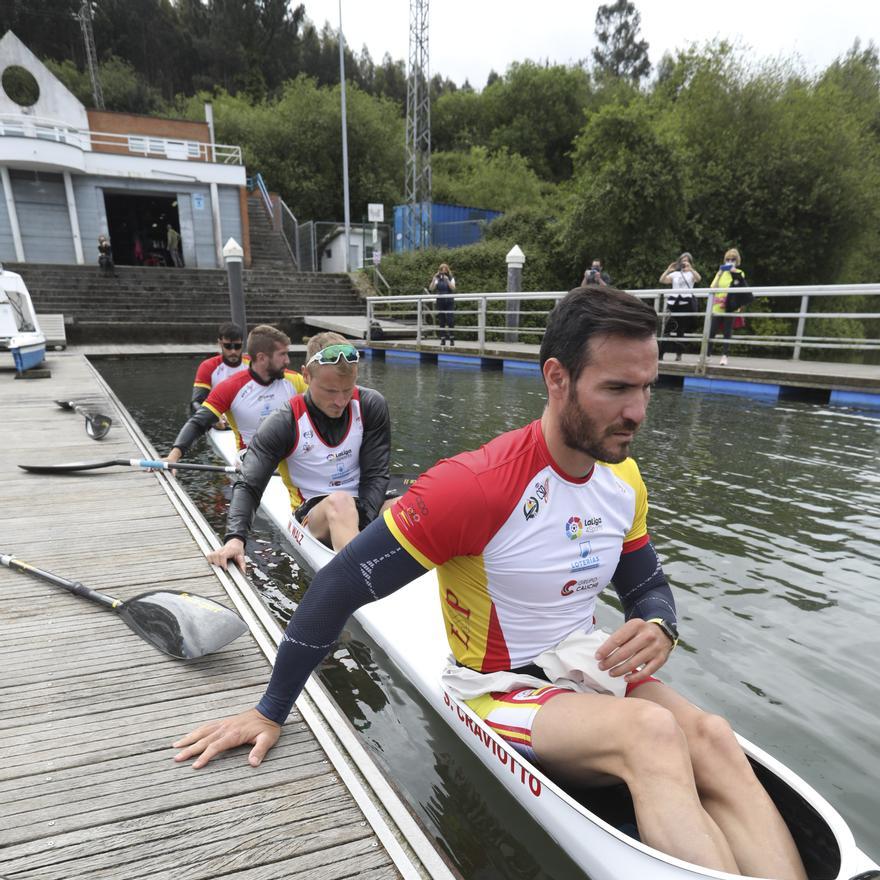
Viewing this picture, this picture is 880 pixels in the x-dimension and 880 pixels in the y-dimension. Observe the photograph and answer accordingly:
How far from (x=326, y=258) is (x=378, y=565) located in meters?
27.9

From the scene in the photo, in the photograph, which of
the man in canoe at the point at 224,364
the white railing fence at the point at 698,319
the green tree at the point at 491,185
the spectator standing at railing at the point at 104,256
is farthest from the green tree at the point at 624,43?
the man in canoe at the point at 224,364

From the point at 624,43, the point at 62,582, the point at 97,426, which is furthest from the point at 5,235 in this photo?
the point at 624,43

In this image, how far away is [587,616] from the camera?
2.17 m

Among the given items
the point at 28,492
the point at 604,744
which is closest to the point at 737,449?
the point at 604,744

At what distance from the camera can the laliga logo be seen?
1.99m

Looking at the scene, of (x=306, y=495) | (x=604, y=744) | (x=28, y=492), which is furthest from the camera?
(x=28, y=492)

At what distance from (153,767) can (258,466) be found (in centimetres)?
202

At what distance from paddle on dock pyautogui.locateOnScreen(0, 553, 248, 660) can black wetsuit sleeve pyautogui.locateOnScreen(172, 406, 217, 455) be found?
2862 millimetres

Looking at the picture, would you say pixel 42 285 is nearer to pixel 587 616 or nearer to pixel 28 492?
pixel 28 492

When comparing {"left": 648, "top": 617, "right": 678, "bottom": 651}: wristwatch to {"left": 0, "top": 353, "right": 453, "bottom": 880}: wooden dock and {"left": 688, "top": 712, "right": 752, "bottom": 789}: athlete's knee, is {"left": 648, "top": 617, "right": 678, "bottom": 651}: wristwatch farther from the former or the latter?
{"left": 0, "top": 353, "right": 453, "bottom": 880}: wooden dock

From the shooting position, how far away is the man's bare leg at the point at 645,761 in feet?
5.02

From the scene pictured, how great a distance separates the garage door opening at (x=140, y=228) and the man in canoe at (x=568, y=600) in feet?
103

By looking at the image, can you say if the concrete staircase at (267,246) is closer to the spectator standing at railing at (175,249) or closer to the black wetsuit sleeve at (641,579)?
the spectator standing at railing at (175,249)

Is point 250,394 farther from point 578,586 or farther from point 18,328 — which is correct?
point 18,328
